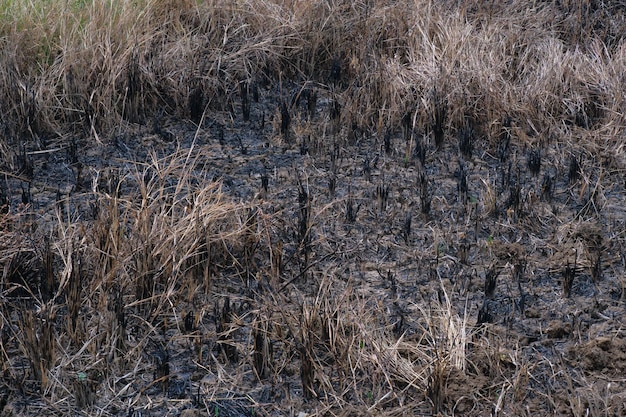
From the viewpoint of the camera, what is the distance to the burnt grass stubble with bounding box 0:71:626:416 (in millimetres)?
2945

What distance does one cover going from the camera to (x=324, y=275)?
332 centimetres

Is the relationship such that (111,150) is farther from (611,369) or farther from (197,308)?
(611,369)

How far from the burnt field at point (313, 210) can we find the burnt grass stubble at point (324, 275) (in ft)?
0.04

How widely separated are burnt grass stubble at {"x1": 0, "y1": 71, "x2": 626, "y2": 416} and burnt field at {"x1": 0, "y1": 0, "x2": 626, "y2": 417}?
12mm

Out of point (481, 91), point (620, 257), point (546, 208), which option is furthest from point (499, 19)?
point (620, 257)

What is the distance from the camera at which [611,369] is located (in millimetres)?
3021

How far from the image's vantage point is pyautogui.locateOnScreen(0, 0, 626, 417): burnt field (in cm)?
297

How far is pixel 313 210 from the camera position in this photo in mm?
4031

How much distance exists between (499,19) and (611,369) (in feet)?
11.2

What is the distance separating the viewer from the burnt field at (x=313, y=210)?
2.97 m

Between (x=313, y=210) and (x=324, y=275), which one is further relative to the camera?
(x=313, y=210)

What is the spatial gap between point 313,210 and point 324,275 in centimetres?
76

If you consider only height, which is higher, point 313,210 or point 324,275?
point 324,275

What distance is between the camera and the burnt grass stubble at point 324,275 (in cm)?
295
